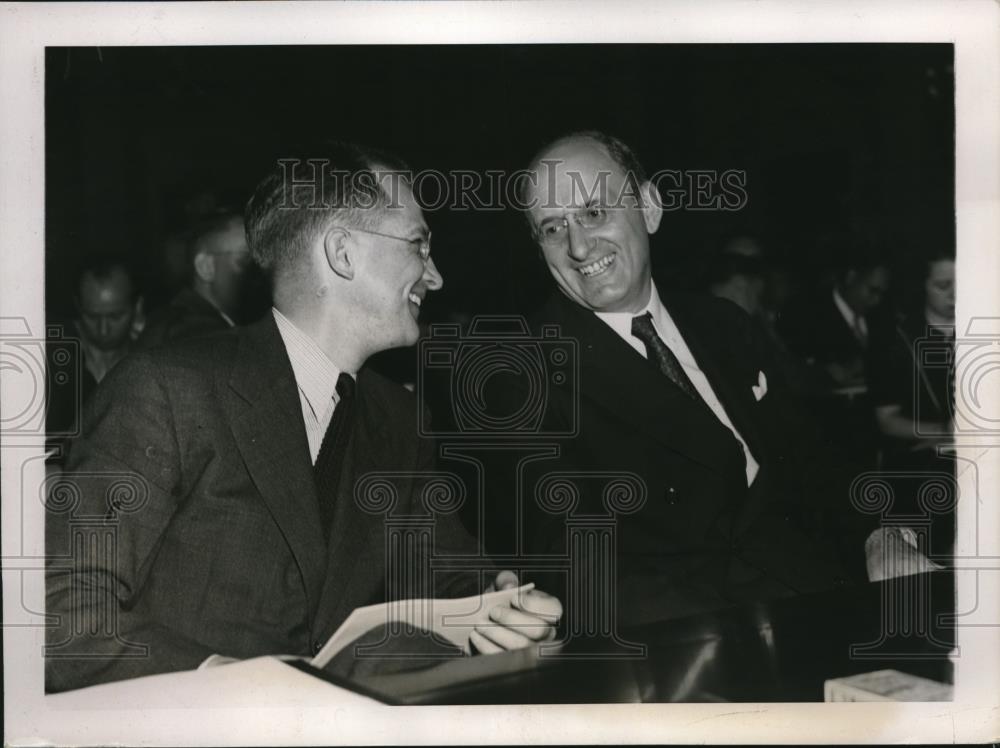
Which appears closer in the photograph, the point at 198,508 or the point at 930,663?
the point at 198,508

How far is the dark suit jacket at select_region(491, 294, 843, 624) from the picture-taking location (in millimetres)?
3188

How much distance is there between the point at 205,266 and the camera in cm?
313

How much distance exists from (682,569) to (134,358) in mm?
1650

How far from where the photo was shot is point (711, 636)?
10.6ft

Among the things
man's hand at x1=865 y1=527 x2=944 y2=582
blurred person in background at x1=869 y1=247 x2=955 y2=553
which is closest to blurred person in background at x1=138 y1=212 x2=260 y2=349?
blurred person in background at x1=869 y1=247 x2=955 y2=553

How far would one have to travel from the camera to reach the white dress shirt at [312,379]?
10.2 feet

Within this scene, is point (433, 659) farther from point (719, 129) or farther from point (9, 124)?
point (9, 124)

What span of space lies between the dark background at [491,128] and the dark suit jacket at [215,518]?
0.31m

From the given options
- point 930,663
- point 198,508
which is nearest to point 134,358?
point 198,508

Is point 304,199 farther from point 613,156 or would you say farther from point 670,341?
point 670,341

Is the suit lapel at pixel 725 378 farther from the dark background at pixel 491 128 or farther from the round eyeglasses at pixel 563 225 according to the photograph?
the round eyeglasses at pixel 563 225

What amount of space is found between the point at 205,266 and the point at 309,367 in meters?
0.41

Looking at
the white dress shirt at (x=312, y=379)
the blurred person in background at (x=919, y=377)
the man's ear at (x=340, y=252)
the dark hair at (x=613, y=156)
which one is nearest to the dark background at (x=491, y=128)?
the dark hair at (x=613, y=156)

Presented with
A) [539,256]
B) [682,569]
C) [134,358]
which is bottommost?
[682,569]
